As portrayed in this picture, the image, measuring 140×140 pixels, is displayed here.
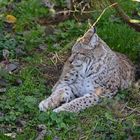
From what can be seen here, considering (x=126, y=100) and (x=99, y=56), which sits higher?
(x=99, y=56)

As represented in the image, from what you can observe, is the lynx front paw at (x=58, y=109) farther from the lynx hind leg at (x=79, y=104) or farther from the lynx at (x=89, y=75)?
the lynx at (x=89, y=75)

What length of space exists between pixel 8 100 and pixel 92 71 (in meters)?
0.93

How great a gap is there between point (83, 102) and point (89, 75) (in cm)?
37

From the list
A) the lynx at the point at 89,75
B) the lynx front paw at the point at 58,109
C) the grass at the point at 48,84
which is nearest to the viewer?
the grass at the point at 48,84

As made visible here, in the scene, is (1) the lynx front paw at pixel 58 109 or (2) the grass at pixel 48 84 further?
(1) the lynx front paw at pixel 58 109

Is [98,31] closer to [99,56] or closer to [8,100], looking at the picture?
[99,56]

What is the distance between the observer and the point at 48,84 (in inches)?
260

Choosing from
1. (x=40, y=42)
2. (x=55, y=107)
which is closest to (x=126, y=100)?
(x=55, y=107)

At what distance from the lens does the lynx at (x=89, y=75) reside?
6223mm

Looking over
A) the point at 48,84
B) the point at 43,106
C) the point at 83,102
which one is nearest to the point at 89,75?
the point at 83,102

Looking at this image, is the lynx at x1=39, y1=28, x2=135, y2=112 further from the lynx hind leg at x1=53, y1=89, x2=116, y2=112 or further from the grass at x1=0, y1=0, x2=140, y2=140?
the grass at x1=0, y1=0, x2=140, y2=140

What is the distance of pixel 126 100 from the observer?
20.5 feet

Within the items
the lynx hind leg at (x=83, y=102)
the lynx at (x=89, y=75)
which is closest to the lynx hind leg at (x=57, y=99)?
the lynx at (x=89, y=75)

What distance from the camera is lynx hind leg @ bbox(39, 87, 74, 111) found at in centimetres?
600
